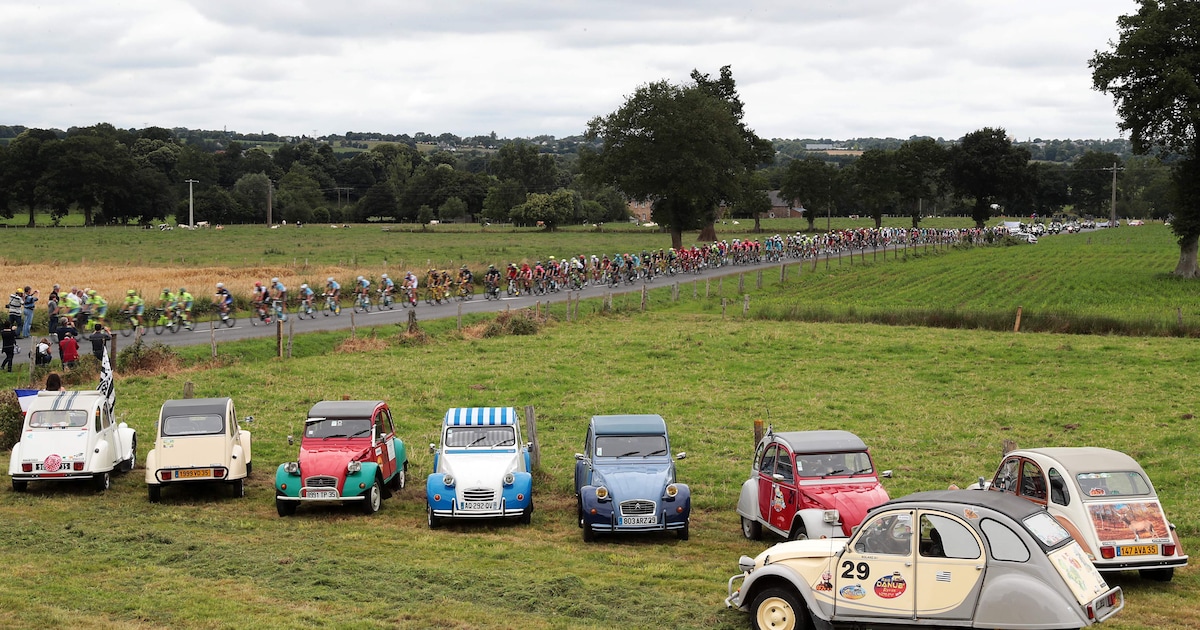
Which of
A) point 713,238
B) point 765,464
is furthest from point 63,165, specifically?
point 765,464

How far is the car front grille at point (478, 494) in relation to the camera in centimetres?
1812

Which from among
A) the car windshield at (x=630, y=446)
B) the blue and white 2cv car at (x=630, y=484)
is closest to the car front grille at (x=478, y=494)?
the blue and white 2cv car at (x=630, y=484)

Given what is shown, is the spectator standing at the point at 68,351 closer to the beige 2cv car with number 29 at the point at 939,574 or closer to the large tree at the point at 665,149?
the beige 2cv car with number 29 at the point at 939,574

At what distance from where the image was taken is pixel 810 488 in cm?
1647

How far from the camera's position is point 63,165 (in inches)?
5221

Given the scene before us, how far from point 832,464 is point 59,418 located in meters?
14.0

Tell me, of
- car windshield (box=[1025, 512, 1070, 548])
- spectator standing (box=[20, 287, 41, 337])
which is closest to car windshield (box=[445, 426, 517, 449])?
car windshield (box=[1025, 512, 1070, 548])

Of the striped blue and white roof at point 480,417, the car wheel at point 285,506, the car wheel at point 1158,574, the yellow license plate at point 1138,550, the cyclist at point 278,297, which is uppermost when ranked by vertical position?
the cyclist at point 278,297

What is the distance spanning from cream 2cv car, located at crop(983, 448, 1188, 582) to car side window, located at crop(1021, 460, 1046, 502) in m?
0.01

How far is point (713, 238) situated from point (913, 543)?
105199mm

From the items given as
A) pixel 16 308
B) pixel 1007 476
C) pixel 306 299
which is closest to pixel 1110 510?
pixel 1007 476

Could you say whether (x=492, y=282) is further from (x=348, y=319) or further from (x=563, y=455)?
(x=563, y=455)

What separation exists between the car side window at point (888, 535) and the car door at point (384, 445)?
33.6ft

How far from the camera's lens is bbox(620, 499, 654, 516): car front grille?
17.2 meters
